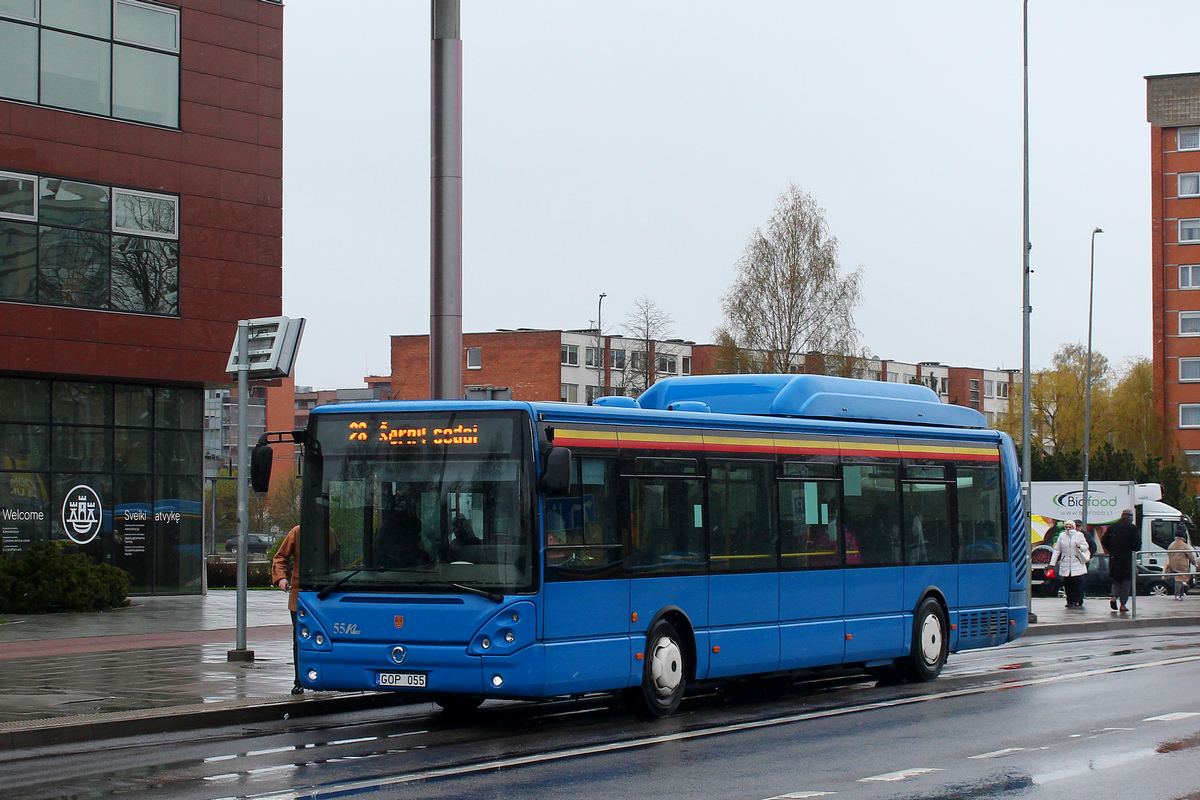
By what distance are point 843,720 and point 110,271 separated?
19070mm

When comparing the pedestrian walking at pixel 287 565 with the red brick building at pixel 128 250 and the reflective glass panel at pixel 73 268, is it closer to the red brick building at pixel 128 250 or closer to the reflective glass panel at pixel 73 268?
the red brick building at pixel 128 250

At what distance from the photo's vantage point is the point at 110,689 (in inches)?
558

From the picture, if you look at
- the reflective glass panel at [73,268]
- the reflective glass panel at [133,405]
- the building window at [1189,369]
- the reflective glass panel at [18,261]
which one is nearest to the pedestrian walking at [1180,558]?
the reflective glass panel at [133,405]

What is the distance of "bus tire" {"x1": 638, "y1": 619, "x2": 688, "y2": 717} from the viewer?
1250 centimetres

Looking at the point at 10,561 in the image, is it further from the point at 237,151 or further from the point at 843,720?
the point at 843,720

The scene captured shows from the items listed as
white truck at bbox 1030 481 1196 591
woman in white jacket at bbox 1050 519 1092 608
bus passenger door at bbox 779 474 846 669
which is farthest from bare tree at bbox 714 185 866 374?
bus passenger door at bbox 779 474 846 669

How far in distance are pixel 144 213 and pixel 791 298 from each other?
40.9 meters

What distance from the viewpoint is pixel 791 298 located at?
65.4 m

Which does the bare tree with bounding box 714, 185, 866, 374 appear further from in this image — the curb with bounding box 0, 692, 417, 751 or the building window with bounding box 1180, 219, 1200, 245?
the curb with bounding box 0, 692, 417, 751

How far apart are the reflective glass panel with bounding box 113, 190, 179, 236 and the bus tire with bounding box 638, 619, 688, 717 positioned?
18.1 m

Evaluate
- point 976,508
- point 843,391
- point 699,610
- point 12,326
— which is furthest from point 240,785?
point 12,326

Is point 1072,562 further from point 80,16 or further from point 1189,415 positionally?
point 1189,415

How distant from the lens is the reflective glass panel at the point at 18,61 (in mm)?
26141

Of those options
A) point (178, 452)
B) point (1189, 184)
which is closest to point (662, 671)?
point (178, 452)
